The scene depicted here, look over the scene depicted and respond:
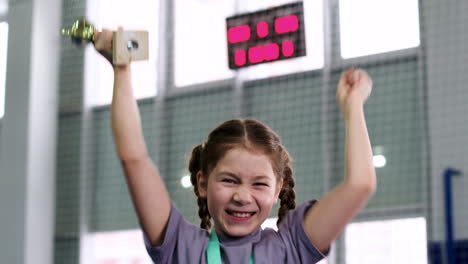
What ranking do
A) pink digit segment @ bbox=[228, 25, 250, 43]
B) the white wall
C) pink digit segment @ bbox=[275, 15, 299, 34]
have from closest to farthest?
pink digit segment @ bbox=[275, 15, 299, 34]
pink digit segment @ bbox=[228, 25, 250, 43]
the white wall

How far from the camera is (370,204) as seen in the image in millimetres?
3771

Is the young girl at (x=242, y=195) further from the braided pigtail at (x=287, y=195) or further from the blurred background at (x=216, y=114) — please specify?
the blurred background at (x=216, y=114)

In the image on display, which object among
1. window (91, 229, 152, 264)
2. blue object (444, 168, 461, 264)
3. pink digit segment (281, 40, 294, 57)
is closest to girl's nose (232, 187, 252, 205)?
blue object (444, 168, 461, 264)

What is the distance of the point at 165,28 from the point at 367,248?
1528 mm

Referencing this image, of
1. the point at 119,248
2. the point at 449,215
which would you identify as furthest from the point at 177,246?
the point at 119,248

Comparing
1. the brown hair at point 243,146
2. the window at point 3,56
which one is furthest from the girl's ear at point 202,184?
the window at point 3,56

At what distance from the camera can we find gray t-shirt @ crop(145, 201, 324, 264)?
3.57 ft

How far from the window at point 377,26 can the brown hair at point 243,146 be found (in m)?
2.61

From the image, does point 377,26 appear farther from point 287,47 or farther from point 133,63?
point 133,63

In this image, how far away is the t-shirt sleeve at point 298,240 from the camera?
43.3 inches

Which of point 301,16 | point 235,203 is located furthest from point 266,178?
point 301,16

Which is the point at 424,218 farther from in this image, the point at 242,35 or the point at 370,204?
the point at 242,35

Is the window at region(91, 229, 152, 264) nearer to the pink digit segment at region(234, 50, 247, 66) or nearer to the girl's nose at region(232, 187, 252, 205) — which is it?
the pink digit segment at region(234, 50, 247, 66)

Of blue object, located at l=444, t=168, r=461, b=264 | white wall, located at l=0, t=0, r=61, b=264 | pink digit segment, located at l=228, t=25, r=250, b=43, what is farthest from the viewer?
white wall, located at l=0, t=0, r=61, b=264
